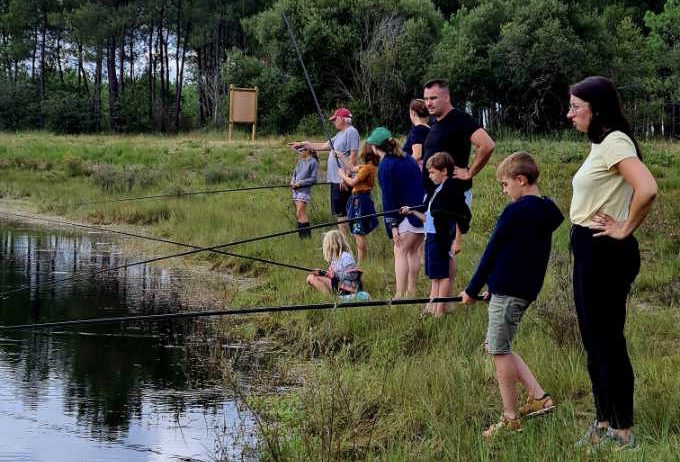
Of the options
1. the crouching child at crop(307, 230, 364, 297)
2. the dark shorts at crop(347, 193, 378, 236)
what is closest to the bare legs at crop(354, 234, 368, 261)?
the dark shorts at crop(347, 193, 378, 236)

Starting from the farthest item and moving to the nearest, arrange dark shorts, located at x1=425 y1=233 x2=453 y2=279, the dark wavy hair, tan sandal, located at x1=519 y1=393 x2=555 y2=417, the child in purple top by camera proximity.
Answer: the child in purple top → dark shorts, located at x1=425 y1=233 x2=453 y2=279 → tan sandal, located at x1=519 y1=393 x2=555 y2=417 → the dark wavy hair

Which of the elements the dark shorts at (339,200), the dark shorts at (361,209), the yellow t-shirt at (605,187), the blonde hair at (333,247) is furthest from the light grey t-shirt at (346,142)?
the yellow t-shirt at (605,187)

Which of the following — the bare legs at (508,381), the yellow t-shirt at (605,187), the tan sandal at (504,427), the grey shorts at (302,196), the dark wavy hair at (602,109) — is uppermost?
the dark wavy hair at (602,109)

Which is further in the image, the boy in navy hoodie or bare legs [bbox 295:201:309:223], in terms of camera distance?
bare legs [bbox 295:201:309:223]

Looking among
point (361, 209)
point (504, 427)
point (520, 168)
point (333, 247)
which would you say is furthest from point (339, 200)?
point (504, 427)

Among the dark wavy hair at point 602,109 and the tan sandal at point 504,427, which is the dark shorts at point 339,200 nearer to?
the tan sandal at point 504,427

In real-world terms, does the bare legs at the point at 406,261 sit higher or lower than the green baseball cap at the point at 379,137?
lower

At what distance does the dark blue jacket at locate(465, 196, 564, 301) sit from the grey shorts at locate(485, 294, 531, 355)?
0.03 m

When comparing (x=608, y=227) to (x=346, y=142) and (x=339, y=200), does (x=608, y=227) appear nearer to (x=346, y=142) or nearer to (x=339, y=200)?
(x=346, y=142)

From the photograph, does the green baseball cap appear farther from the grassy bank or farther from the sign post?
the sign post

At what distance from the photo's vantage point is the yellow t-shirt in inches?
161

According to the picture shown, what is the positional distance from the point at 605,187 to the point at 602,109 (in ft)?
1.05

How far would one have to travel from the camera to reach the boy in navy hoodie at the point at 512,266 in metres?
4.44

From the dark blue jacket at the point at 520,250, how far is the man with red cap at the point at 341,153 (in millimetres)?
5081
